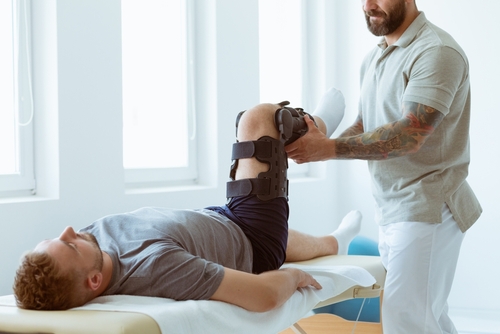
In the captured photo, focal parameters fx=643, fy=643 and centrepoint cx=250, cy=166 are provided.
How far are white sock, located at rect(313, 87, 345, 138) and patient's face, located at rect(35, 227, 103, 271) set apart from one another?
44.1 inches

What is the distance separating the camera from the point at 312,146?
2086 millimetres

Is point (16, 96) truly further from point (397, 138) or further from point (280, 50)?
point (280, 50)

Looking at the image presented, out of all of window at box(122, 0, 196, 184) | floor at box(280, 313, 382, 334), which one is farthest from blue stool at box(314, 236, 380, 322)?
window at box(122, 0, 196, 184)

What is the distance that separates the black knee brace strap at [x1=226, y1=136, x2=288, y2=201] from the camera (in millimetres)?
1936

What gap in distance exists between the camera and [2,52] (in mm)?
2430

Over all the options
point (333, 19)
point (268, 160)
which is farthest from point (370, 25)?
point (333, 19)

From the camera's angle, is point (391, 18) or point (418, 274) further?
point (391, 18)

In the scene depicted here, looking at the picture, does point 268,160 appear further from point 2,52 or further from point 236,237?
point 2,52

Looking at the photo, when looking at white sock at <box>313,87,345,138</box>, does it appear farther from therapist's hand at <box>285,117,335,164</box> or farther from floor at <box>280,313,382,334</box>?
floor at <box>280,313,382,334</box>

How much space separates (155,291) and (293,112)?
2.53 ft

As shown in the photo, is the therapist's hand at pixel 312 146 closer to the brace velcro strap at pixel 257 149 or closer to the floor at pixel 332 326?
the brace velcro strap at pixel 257 149

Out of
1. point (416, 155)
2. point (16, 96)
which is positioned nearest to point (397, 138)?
point (416, 155)

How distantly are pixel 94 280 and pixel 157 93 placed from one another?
1833 mm

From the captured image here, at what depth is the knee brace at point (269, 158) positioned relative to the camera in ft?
6.35
